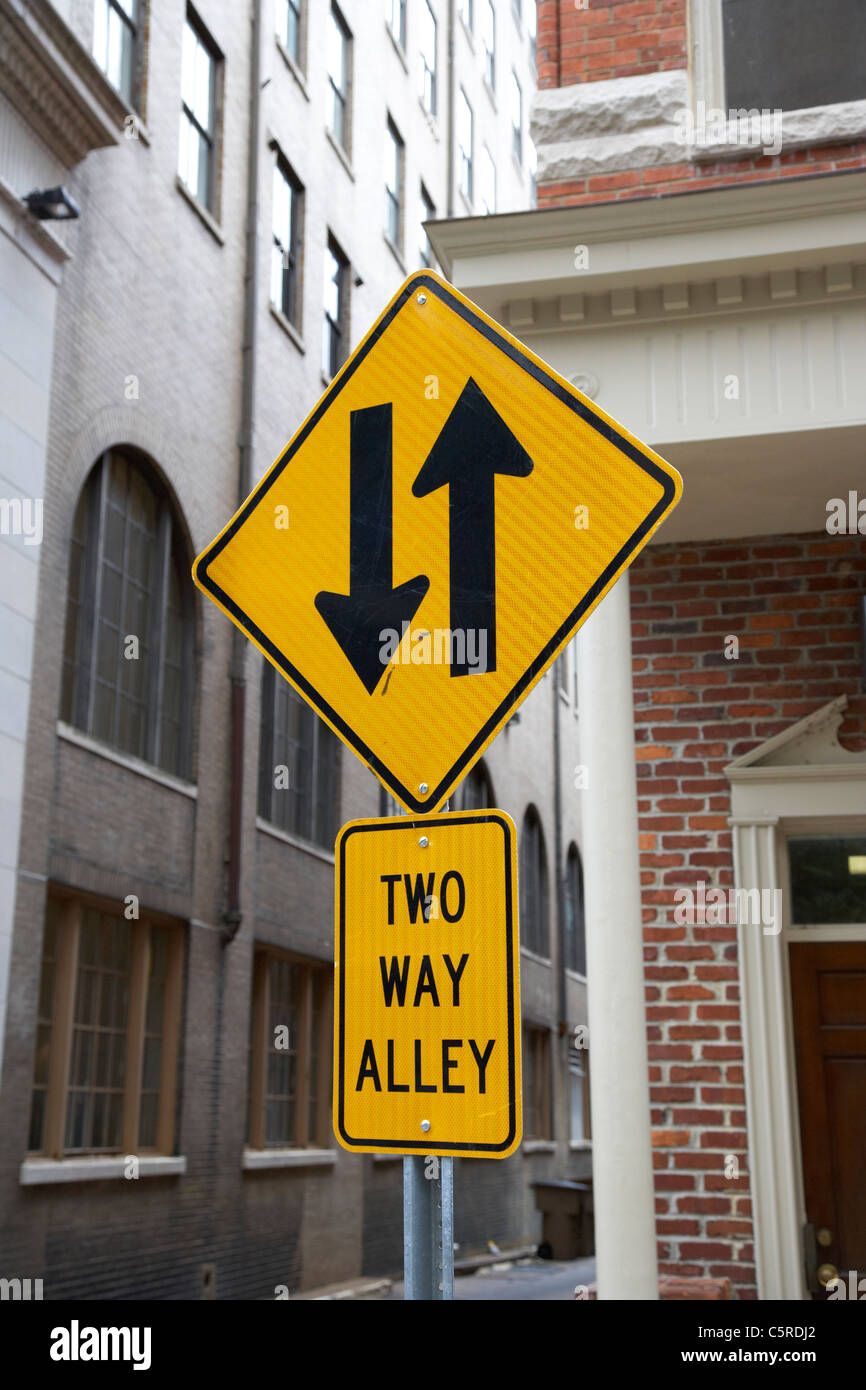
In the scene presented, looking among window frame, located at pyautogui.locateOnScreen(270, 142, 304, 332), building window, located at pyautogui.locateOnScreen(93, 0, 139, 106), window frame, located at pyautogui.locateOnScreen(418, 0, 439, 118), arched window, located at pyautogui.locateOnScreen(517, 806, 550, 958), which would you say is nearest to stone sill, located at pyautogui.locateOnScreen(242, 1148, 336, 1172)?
window frame, located at pyautogui.locateOnScreen(270, 142, 304, 332)

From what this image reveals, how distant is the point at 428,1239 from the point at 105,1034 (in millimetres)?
11903

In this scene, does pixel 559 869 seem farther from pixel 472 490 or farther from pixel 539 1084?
pixel 472 490

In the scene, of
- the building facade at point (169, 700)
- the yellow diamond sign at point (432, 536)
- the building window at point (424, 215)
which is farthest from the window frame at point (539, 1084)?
the yellow diamond sign at point (432, 536)

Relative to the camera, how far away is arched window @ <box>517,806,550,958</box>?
2881 cm

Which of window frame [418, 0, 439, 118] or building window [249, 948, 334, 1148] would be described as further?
window frame [418, 0, 439, 118]

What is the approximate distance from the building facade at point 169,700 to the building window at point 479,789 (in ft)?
12.5

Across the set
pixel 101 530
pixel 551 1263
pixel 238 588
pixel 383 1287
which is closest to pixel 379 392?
pixel 238 588

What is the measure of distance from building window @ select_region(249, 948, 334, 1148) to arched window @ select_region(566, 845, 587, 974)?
13.4m

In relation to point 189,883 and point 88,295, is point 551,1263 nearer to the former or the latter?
point 189,883

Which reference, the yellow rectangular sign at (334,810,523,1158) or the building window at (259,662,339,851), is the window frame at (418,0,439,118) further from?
the yellow rectangular sign at (334,810,523,1158)

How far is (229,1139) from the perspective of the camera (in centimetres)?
1554

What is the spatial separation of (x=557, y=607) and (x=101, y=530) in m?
11.9

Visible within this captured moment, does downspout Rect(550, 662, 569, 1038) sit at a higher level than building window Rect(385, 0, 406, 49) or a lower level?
lower

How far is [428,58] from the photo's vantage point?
27.1m
